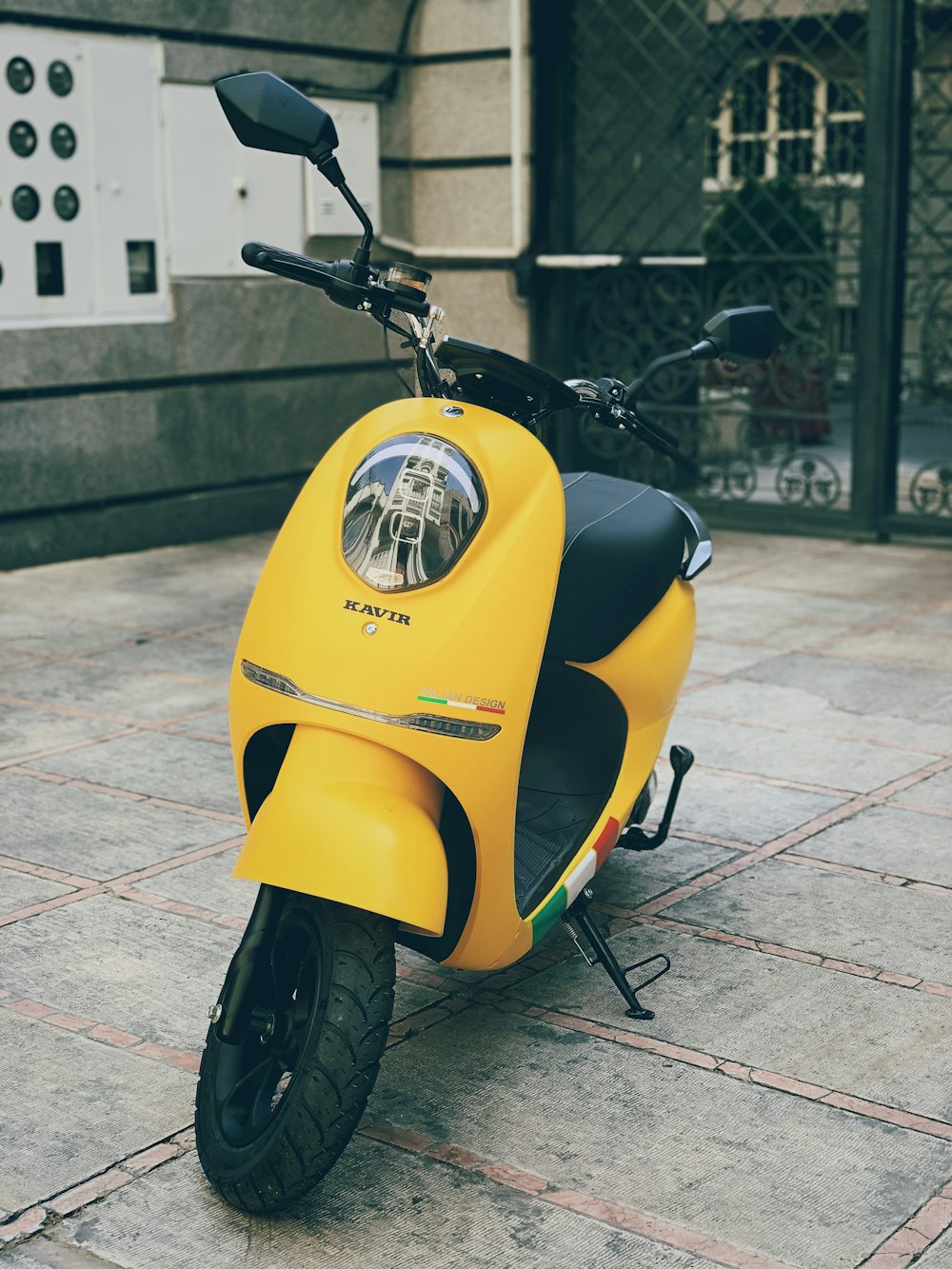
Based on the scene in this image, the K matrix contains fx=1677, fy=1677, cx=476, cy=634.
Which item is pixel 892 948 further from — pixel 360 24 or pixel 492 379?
pixel 360 24

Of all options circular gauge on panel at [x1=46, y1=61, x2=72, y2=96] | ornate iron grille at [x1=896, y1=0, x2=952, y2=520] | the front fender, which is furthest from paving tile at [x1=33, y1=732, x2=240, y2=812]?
ornate iron grille at [x1=896, y1=0, x2=952, y2=520]

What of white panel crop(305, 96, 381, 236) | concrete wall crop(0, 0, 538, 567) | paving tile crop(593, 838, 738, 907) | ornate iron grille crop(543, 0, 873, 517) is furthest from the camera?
white panel crop(305, 96, 381, 236)

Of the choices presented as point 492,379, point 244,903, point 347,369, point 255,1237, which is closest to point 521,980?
point 244,903

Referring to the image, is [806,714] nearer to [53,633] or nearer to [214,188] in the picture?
[53,633]

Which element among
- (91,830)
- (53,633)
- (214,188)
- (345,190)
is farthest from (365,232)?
(214,188)

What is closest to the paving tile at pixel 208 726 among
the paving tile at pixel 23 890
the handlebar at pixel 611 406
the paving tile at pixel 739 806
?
the paving tile at pixel 23 890

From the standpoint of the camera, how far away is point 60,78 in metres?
8.10

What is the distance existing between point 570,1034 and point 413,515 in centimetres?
115

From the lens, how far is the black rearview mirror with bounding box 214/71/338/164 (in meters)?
2.92

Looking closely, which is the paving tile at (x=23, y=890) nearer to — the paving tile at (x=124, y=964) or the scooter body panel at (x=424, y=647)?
the paving tile at (x=124, y=964)

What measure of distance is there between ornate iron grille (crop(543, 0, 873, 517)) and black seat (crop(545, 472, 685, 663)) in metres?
5.34

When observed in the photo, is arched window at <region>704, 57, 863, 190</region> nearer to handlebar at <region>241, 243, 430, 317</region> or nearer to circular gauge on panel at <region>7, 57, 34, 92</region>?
circular gauge on panel at <region>7, 57, 34, 92</region>

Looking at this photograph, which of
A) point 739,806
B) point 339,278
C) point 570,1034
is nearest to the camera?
point 339,278

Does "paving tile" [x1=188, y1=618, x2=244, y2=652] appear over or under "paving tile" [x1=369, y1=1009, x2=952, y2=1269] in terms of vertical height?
over
